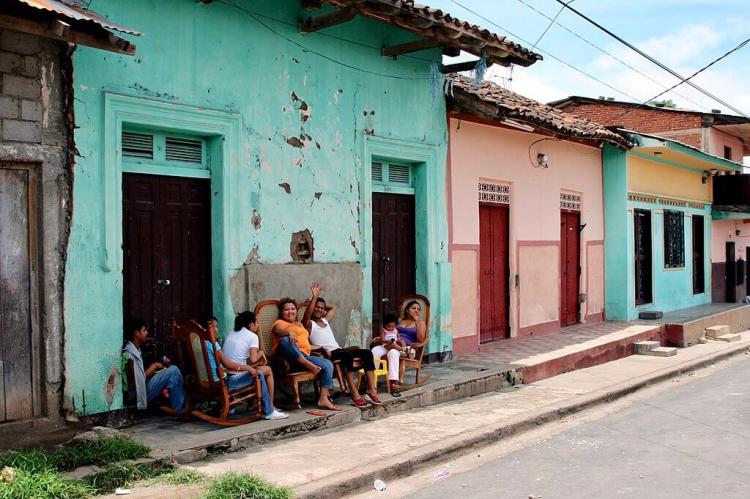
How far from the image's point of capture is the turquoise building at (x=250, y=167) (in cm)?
680

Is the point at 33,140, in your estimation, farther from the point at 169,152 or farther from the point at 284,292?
the point at 284,292

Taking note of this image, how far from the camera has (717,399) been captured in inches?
386

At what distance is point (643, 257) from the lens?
1791cm

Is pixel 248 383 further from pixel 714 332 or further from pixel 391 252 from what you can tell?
pixel 714 332

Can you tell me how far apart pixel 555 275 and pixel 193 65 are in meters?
8.67

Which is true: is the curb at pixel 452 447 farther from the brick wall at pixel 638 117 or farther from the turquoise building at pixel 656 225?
the brick wall at pixel 638 117

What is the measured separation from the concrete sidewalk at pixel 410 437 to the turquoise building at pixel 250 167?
1.52 metres

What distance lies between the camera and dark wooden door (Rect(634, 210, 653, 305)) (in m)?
17.5

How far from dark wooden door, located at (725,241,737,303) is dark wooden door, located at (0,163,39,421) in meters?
21.6

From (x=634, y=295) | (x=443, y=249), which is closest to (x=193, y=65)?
(x=443, y=249)

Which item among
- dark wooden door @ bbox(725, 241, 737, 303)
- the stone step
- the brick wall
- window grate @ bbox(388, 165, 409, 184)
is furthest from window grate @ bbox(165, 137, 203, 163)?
dark wooden door @ bbox(725, 241, 737, 303)

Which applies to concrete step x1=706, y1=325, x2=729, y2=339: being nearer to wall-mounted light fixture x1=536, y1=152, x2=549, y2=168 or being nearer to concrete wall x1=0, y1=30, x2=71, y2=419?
wall-mounted light fixture x1=536, y1=152, x2=549, y2=168

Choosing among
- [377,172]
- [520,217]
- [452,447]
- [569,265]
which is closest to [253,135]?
[377,172]

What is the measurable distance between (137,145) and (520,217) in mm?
7500
